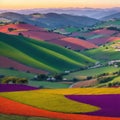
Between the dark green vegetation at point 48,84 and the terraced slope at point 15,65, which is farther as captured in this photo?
the terraced slope at point 15,65

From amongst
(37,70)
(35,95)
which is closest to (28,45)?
(37,70)

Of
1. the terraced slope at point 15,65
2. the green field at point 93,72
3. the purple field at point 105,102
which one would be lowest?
the green field at point 93,72

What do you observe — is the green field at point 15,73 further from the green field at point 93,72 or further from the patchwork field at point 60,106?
the patchwork field at point 60,106

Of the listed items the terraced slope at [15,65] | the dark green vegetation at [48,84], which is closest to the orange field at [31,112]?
the dark green vegetation at [48,84]

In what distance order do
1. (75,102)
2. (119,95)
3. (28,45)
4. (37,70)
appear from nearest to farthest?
(75,102) < (119,95) < (37,70) < (28,45)

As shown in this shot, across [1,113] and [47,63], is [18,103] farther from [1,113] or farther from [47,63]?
[47,63]
